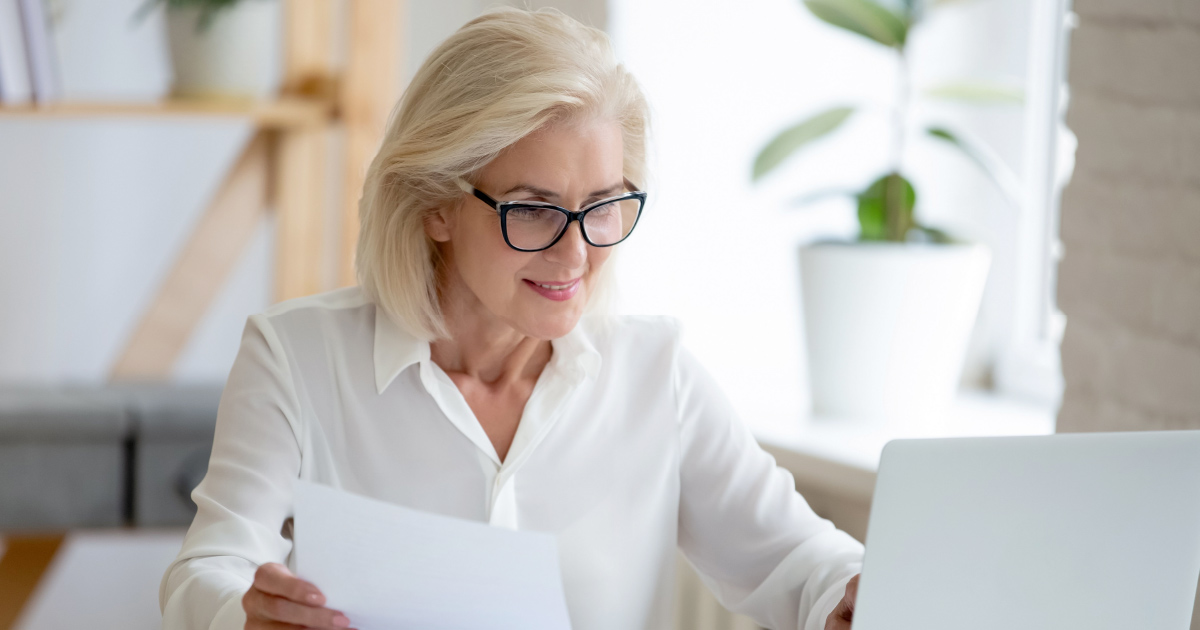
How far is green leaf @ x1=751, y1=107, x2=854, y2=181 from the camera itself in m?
1.75

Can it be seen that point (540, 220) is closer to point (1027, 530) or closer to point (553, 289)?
point (553, 289)

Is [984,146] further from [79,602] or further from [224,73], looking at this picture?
[79,602]

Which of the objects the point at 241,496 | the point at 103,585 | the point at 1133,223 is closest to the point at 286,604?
the point at 241,496

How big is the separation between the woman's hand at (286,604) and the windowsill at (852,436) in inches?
36.5

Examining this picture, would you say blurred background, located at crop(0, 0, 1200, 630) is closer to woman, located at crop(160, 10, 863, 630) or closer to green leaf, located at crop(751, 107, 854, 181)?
green leaf, located at crop(751, 107, 854, 181)

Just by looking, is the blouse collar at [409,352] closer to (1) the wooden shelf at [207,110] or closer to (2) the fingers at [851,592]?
(2) the fingers at [851,592]

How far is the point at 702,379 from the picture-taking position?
1.31 metres

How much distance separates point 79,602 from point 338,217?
0.97 meters

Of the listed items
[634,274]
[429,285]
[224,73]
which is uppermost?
[224,73]

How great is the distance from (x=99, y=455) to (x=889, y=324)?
1.33m

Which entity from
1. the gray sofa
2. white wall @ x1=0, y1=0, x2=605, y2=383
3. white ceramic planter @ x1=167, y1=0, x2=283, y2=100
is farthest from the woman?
white wall @ x1=0, y1=0, x2=605, y2=383

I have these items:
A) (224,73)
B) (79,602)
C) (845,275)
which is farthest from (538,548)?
(79,602)

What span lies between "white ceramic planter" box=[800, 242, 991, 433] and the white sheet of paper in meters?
0.97

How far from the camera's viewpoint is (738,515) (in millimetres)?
1267
